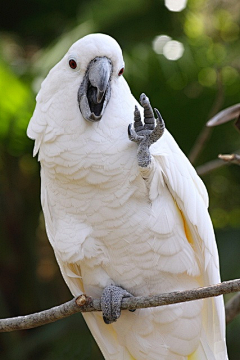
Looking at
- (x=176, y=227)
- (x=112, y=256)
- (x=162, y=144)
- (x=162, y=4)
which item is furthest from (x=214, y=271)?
(x=162, y=4)

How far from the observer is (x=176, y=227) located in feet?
8.32

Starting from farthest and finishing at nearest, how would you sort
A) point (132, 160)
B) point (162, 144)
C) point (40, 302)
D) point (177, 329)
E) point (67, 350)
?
point (40, 302), point (67, 350), point (177, 329), point (162, 144), point (132, 160)

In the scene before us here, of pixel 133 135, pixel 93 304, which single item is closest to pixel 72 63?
pixel 133 135

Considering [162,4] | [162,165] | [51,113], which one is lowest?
[162,165]

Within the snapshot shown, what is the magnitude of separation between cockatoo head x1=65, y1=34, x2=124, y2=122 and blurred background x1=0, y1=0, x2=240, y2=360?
1.38 meters

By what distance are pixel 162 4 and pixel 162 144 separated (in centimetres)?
223

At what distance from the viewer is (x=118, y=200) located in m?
2.36

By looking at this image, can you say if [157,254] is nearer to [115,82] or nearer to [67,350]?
[115,82]

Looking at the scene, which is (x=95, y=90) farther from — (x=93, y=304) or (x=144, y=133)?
(x=93, y=304)

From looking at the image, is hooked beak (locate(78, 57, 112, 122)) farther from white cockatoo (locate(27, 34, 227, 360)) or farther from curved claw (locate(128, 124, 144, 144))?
curved claw (locate(128, 124, 144, 144))

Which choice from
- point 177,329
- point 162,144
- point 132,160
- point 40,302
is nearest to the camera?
point 132,160

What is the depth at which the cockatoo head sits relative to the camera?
2282mm

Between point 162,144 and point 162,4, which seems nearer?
point 162,144

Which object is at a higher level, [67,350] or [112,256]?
[112,256]
